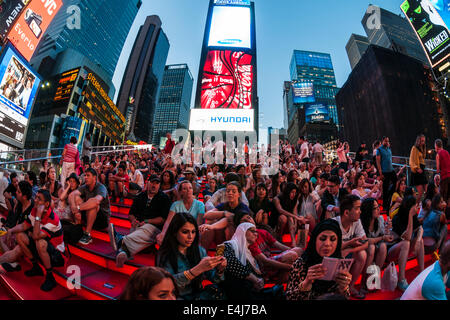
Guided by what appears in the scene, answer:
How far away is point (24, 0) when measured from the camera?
12906mm

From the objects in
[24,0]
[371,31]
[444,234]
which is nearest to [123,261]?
[444,234]

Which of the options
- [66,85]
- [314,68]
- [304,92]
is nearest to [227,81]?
[304,92]

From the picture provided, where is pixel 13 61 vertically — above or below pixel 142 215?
above

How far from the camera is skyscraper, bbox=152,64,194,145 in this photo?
128m

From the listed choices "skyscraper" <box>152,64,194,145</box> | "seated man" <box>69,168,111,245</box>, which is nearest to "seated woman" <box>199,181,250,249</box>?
"seated man" <box>69,168,111,245</box>

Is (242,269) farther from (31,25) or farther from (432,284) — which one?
(31,25)

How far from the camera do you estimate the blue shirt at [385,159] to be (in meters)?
5.89

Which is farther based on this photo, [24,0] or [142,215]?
[24,0]

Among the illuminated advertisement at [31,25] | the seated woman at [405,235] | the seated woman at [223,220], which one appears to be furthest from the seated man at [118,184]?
the illuminated advertisement at [31,25]

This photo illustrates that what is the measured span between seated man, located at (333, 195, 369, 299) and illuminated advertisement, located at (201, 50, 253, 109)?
58.6 ft

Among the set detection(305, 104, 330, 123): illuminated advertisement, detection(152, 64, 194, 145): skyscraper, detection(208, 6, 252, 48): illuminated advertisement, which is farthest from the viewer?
detection(152, 64, 194, 145): skyscraper

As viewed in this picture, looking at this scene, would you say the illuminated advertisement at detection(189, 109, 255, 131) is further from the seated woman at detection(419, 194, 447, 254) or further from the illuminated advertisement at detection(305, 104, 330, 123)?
the illuminated advertisement at detection(305, 104, 330, 123)
